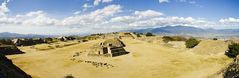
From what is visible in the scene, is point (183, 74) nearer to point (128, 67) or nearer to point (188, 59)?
point (128, 67)

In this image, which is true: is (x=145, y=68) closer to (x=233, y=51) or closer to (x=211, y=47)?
(x=233, y=51)

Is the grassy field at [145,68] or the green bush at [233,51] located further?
the green bush at [233,51]

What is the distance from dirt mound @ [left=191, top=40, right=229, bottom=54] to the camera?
60.0 metres

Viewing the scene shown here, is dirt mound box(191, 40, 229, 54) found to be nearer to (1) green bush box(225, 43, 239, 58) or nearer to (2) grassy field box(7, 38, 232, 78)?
(2) grassy field box(7, 38, 232, 78)

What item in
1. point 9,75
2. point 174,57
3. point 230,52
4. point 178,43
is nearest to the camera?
point 9,75

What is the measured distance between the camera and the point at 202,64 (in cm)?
5200

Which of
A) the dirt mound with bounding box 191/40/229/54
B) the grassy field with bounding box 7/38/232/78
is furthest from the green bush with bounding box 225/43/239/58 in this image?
the dirt mound with bounding box 191/40/229/54

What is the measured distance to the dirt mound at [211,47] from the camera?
6002 centimetres

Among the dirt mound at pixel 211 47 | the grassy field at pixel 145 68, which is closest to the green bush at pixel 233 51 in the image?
the grassy field at pixel 145 68

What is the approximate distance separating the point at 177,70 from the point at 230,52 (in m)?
14.5

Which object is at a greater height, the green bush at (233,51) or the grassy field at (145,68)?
the green bush at (233,51)

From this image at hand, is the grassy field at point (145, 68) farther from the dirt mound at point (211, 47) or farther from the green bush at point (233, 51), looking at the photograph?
the green bush at point (233, 51)

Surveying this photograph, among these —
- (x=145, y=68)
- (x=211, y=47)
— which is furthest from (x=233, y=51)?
(x=145, y=68)

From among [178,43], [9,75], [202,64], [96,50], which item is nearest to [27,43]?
[96,50]
